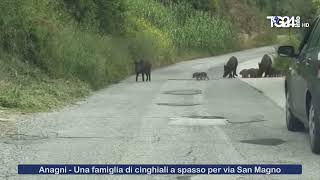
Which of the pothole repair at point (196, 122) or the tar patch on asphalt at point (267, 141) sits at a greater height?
the tar patch on asphalt at point (267, 141)

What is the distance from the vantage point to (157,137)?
1093 centimetres

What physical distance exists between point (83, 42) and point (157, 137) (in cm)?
1596

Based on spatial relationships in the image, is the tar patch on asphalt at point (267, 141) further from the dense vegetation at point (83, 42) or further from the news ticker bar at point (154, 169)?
the dense vegetation at point (83, 42)

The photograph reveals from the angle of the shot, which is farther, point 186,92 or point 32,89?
point 186,92

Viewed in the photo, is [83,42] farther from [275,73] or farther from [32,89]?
[275,73]

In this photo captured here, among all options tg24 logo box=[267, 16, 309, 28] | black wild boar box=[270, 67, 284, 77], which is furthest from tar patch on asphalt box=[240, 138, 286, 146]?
tg24 logo box=[267, 16, 309, 28]

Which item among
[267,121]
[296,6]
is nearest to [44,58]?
[267,121]

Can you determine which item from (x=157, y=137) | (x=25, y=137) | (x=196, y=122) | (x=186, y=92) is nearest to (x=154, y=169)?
(x=157, y=137)

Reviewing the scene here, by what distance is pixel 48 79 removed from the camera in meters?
20.7

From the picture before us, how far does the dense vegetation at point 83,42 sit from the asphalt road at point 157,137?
5.91 feet

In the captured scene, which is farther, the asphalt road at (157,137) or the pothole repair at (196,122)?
the pothole repair at (196,122)

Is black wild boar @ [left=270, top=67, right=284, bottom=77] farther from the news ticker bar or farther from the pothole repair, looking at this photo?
the news ticker bar

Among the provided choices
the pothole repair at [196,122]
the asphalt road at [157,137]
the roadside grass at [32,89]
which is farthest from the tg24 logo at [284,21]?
the pothole repair at [196,122]

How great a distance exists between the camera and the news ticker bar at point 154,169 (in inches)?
303
